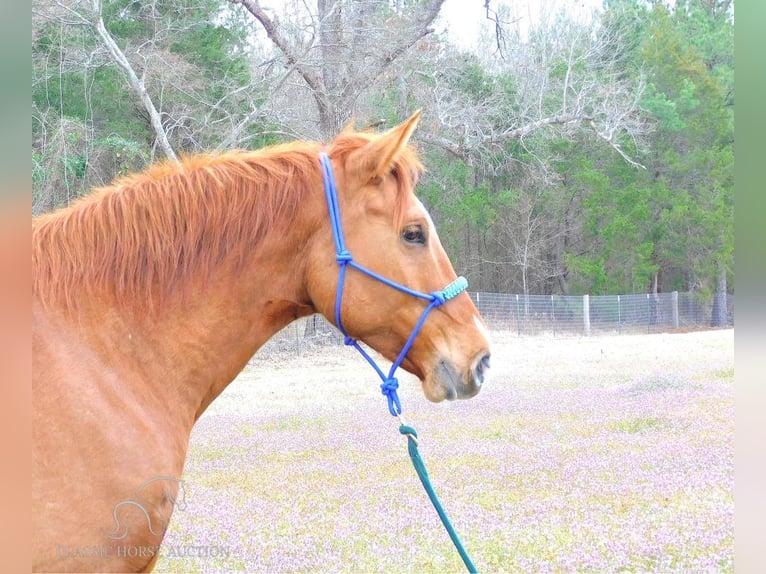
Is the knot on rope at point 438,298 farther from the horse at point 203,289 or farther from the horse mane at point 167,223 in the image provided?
the horse mane at point 167,223

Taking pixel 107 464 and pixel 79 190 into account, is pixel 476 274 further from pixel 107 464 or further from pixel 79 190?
pixel 107 464

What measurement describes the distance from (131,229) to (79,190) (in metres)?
14.4

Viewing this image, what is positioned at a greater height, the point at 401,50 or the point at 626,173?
the point at 401,50

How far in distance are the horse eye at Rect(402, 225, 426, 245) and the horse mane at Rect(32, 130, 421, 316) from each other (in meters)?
0.19

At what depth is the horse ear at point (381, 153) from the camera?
7.73ft

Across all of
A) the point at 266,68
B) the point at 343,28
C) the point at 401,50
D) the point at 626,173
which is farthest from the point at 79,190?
the point at 626,173

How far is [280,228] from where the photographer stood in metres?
2.41

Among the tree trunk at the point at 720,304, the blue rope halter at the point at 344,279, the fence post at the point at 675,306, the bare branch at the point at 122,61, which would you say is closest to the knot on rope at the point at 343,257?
the blue rope halter at the point at 344,279

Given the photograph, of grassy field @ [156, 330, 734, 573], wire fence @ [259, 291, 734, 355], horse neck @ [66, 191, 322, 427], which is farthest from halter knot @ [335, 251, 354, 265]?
wire fence @ [259, 291, 734, 355]

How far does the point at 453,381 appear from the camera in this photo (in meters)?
2.36

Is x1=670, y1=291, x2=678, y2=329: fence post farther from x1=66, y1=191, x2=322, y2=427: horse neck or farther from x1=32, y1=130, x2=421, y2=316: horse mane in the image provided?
x1=66, y1=191, x2=322, y2=427: horse neck

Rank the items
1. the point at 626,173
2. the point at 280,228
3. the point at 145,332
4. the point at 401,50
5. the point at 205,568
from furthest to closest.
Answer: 1. the point at 626,173
2. the point at 401,50
3. the point at 205,568
4. the point at 280,228
5. the point at 145,332

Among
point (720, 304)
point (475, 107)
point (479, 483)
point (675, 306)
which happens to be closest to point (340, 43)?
point (475, 107)

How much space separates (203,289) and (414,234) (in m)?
0.83
